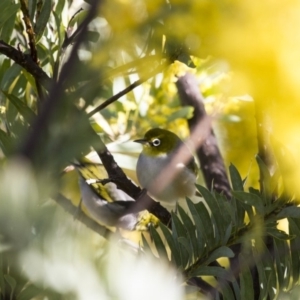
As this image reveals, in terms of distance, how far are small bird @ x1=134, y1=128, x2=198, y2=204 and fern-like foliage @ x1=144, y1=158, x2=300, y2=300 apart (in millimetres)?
753

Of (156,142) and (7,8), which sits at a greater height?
(7,8)

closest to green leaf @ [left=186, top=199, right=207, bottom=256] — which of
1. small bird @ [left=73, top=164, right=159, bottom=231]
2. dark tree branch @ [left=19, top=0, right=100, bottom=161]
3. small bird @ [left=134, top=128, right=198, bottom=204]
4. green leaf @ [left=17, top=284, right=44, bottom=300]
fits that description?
green leaf @ [left=17, top=284, right=44, bottom=300]

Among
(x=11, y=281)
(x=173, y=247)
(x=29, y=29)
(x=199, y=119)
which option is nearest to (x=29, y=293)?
(x=11, y=281)

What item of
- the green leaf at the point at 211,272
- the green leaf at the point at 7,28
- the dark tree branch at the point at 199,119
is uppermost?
the green leaf at the point at 7,28

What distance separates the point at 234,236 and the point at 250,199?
4 cm

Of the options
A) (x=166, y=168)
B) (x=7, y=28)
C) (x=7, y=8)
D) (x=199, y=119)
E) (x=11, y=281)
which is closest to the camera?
(x=11, y=281)

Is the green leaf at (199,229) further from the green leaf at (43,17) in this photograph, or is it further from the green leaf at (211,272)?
the green leaf at (43,17)

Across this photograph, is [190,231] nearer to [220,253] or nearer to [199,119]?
[220,253]

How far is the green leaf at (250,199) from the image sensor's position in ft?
1.50

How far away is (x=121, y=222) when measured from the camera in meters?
1.24

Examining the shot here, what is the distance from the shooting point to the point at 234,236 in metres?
0.49

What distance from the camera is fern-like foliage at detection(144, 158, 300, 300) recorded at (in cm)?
47

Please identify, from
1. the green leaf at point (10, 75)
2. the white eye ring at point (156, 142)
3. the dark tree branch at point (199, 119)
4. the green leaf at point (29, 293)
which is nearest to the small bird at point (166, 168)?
the white eye ring at point (156, 142)

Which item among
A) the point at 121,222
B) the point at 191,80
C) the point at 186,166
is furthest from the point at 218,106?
the point at 186,166
